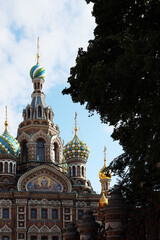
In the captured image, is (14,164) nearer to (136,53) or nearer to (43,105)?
(43,105)

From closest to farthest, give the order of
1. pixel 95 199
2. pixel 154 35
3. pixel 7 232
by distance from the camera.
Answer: pixel 154 35 < pixel 7 232 < pixel 95 199

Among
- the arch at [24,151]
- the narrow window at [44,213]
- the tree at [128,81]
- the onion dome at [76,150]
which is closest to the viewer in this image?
the tree at [128,81]

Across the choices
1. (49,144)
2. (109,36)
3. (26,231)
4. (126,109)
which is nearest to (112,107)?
(126,109)

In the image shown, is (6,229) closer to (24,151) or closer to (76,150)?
(24,151)

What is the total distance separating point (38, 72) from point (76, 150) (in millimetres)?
8408

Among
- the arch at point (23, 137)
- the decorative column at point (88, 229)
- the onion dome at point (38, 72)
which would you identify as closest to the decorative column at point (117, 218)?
the decorative column at point (88, 229)

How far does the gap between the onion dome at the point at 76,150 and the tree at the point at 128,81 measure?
85.1 feet

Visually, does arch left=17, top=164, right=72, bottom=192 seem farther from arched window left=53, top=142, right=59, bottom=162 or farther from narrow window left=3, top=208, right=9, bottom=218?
arched window left=53, top=142, right=59, bottom=162

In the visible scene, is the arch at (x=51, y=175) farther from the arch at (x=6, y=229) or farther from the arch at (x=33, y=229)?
the arch at (x=6, y=229)

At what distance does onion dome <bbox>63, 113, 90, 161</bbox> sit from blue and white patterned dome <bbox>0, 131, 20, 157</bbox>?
4158 millimetres

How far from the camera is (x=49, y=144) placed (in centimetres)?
3691

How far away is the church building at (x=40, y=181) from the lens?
Answer: 107 ft

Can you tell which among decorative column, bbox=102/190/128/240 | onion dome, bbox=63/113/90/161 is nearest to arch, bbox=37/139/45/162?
onion dome, bbox=63/113/90/161

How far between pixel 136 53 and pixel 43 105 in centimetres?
3076
